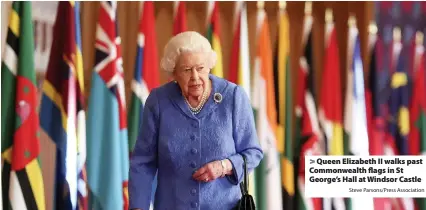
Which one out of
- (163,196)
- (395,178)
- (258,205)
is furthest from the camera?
(258,205)

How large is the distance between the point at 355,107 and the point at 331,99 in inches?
4.8

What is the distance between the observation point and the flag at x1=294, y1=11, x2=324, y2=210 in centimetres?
264

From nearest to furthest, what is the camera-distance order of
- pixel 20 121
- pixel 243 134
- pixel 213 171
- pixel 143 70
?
pixel 213 171 → pixel 243 134 → pixel 20 121 → pixel 143 70

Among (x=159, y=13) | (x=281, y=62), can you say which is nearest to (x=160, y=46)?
(x=159, y=13)

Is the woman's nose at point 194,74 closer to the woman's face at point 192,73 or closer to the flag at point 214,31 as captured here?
the woman's face at point 192,73

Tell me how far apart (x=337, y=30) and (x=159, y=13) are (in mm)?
922

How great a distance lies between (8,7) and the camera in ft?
8.48

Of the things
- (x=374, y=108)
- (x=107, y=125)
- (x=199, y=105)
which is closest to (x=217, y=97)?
(x=199, y=105)

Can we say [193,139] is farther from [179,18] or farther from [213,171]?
[179,18]

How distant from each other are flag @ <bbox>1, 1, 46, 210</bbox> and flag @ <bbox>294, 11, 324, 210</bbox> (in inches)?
48.0

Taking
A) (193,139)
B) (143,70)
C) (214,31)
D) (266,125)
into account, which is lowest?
(193,139)

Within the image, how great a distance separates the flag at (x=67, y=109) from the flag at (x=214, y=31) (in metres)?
0.63

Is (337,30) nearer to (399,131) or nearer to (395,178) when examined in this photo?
(399,131)

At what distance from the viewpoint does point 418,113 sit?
2.68 metres
